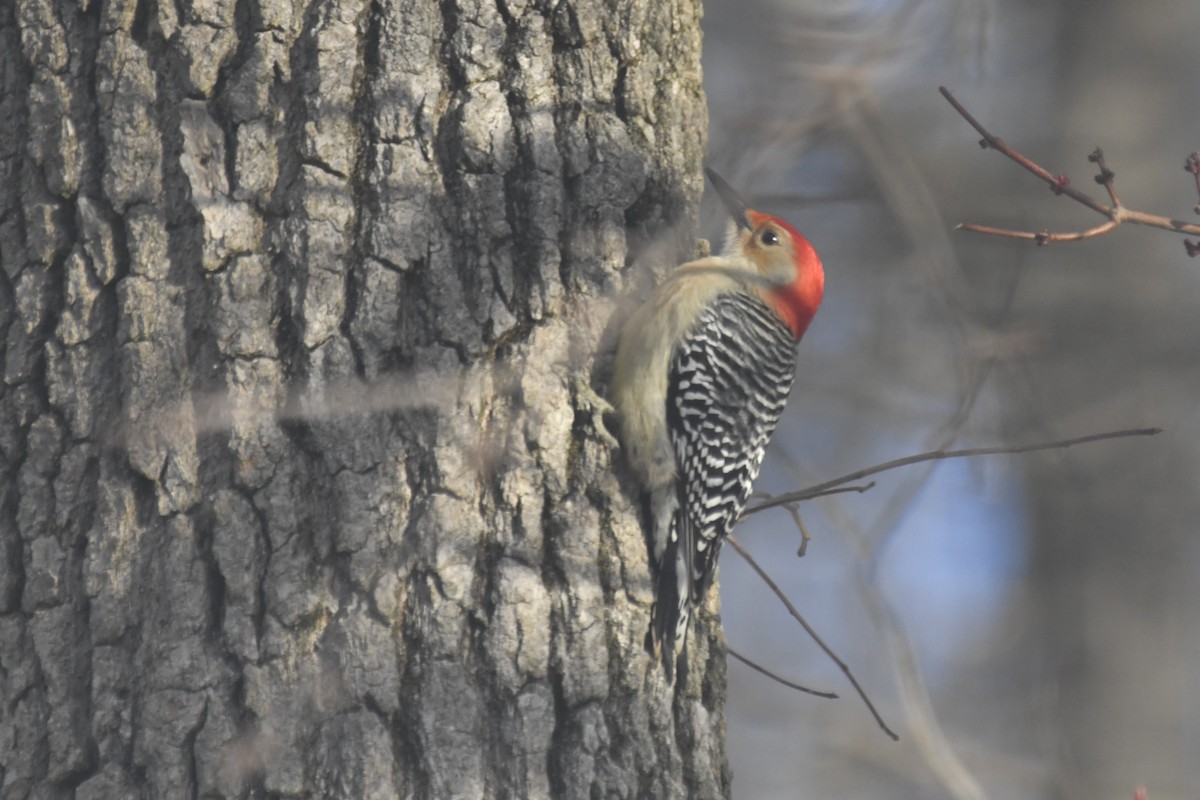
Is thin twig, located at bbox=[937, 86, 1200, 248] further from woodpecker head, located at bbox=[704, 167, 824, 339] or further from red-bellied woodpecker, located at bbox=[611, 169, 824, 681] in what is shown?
woodpecker head, located at bbox=[704, 167, 824, 339]

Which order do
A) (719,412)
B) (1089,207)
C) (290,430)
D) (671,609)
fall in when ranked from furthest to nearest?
(719,412), (671,609), (290,430), (1089,207)

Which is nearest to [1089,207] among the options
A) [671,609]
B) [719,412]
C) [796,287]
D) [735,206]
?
[671,609]

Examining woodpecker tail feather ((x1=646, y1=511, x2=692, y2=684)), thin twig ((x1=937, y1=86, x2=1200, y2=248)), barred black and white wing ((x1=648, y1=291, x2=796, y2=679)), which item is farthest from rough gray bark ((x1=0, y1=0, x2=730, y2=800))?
thin twig ((x1=937, y1=86, x2=1200, y2=248))

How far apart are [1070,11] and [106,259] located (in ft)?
20.0

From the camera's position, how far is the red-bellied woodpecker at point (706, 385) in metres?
2.92

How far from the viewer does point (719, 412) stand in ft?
11.9

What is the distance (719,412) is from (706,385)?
0.09m

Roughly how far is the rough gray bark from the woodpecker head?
1.79 m

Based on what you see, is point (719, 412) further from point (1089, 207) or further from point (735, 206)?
point (1089, 207)

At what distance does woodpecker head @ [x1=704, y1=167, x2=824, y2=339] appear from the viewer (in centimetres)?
428

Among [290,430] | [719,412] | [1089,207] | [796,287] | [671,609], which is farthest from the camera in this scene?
[796,287]

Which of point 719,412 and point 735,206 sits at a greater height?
point 735,206

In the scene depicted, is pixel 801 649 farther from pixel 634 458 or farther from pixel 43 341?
pixel 43 341

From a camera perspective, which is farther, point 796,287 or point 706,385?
point 796,287
